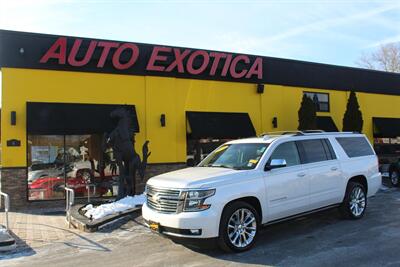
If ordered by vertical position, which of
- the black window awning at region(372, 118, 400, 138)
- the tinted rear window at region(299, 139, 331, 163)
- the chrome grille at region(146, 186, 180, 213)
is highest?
Result: the black window awning at region(372, 118, 400, 138)

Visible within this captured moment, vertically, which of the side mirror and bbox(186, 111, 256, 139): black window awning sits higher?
→ bbox(186, 111, 256, 139): black window awning

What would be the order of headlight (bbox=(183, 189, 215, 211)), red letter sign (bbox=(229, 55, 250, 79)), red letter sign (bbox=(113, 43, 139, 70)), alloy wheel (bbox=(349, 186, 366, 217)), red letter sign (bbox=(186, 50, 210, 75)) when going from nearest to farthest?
headlight (bbox=(183, 189, 215, 211)) → alloy wheel (bbox=(349, 186, 366, 217)) → red letter sign (bbox=(113, 43, 139, 70)) → red letter sign (bbox=(186, 50, 210, 75)) → red letter sign (bbox=(229, 55, 250, 79))

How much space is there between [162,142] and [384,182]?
9.04m

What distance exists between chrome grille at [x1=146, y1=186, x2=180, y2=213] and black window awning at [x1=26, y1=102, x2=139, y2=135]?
7.93 meters

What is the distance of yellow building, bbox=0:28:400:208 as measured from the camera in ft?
48.2

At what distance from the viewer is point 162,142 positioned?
17.1 m

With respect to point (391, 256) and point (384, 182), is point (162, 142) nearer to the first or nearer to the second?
point (384, 182)

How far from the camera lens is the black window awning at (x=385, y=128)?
2306cm

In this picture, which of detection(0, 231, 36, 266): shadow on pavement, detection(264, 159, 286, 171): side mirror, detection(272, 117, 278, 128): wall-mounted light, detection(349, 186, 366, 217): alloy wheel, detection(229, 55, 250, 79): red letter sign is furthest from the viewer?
detection(272, 117, 278, 128): wall-mounted light

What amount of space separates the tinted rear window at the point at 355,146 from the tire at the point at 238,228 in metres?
3.22

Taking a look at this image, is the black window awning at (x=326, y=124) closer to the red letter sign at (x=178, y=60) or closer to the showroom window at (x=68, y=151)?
the red letter sign at (x=178, y=60)

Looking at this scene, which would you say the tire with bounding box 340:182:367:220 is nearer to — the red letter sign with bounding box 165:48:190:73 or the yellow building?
the yellow building

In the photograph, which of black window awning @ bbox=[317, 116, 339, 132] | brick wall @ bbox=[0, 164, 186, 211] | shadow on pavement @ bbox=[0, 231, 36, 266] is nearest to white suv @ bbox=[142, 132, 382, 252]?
shadow on pavement @ bbox=[0, 231, 36, 266]

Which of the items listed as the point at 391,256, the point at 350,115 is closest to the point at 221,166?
the point at 391,256
